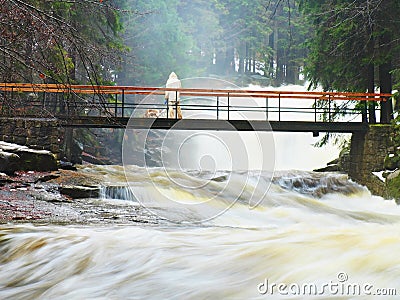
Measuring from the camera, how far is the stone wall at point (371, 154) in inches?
475

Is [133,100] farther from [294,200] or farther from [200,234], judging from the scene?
[200,234]

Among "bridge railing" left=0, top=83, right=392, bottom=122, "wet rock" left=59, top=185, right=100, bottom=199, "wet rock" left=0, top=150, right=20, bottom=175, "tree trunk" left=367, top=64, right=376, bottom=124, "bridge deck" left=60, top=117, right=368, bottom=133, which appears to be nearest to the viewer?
"bridge railing" left=0, top=83, right=392, bottom=122

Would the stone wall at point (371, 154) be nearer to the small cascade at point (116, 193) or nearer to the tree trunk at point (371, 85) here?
the tree trunk at point (371, 85)

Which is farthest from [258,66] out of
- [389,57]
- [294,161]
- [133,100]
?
[389,57]

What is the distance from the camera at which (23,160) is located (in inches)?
377

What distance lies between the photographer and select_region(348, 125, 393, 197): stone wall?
1205cm

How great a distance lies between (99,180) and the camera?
980 centimetres

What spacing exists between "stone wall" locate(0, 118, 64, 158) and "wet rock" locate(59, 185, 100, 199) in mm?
3605

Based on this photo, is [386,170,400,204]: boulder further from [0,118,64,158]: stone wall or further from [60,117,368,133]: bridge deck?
[0,118,64,158]: stone wall

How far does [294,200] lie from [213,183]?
2.38 meters

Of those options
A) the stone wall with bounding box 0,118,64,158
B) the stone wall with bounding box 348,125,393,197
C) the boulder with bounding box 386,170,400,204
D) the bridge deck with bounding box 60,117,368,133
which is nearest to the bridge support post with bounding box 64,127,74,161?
the bridge deck with bounding box 60,117,368,133

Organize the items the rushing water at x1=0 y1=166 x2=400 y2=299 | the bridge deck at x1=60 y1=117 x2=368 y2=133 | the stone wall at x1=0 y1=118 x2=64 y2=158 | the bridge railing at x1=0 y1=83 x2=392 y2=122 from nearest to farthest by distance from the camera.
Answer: the rushing water at x1=0 y1=166 x2=400 y2=299 < the bridge railing at x1=0 y1=83 x2=392 y2=122 < the stone wall at x1=0 y1=118 x2=64 y2=158 < the bridge deck at x1=60 y1=117 x2=368 y2=133

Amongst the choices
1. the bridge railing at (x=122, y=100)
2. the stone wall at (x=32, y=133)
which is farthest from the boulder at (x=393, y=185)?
the stone wall at (x=32, y=133)

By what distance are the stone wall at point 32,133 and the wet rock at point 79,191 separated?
11.8 ft
